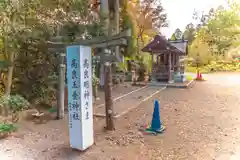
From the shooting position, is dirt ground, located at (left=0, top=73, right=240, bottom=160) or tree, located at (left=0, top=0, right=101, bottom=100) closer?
dirt ground, located at (left=0, top=73, right=240, bottom=160)

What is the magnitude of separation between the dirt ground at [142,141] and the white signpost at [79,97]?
274 millimetres

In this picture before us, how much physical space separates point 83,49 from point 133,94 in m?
5.98

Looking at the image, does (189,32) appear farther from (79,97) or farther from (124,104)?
(79,97)

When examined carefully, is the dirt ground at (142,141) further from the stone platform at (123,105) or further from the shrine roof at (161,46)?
the shrine roof at (161,46)

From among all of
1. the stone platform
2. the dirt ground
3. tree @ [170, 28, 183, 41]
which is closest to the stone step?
the stone platform

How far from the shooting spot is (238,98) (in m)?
8.73

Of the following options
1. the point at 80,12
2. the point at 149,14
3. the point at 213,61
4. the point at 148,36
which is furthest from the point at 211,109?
the point at 213,61

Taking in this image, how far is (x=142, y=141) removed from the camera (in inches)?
169

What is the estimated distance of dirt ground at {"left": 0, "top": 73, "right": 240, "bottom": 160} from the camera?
368 centimetres

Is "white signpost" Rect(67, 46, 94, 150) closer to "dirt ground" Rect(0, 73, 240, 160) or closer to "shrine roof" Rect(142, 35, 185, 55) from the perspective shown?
"dirt ground" Rect(0, 73, 240, 160)

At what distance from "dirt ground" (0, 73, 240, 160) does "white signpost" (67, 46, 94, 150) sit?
0.90 ft

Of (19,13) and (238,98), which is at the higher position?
(19,13)

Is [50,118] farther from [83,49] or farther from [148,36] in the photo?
[148,36]

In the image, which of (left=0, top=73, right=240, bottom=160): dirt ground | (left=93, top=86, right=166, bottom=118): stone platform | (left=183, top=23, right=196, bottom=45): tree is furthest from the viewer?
(left=183, top=23, right=196, bottom=45): tree
